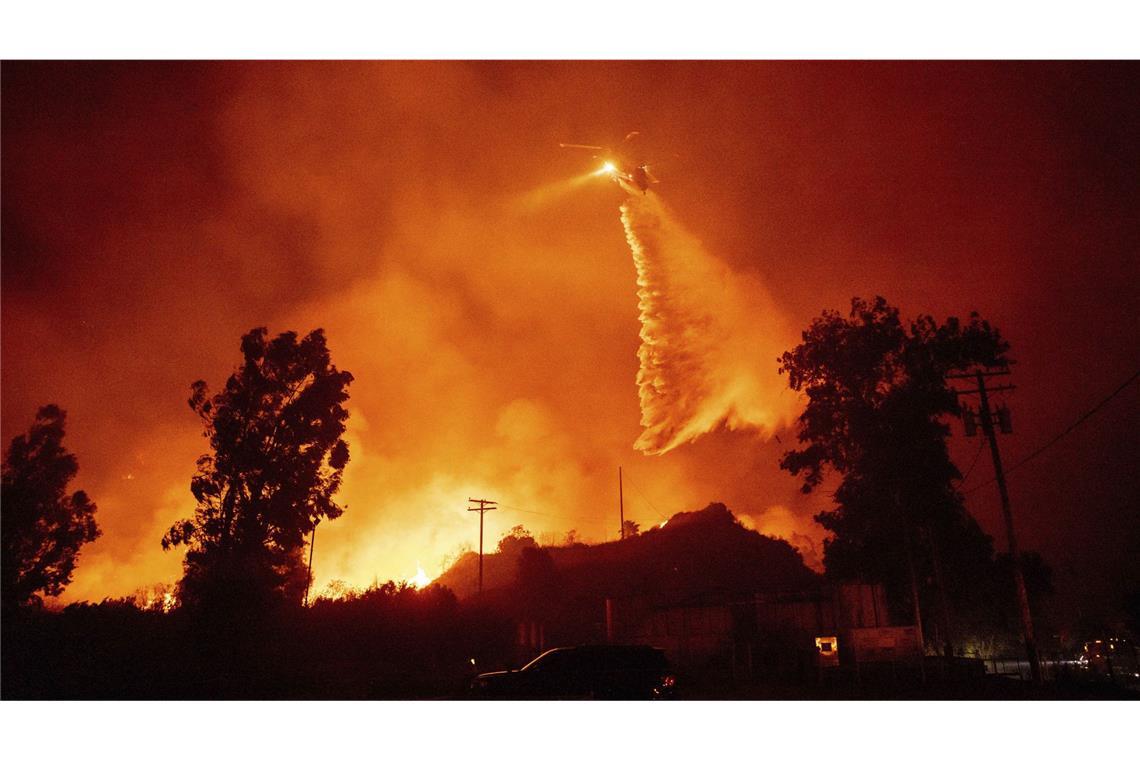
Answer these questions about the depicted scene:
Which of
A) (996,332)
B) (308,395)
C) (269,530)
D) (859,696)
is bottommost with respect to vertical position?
(859,696)

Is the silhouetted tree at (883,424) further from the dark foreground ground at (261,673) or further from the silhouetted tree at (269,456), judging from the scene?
the silhouetted tree at (269,456)

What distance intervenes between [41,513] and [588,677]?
24.3m

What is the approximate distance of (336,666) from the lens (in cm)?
3153

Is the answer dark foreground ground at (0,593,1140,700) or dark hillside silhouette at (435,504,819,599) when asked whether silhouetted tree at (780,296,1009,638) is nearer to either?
dark foreground ground at (0,593,1140,700)

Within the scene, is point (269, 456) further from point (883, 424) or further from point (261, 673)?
point (883, 424)

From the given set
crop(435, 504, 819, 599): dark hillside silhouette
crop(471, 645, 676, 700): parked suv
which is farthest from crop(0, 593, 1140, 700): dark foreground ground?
crop(435, 504, 819, 599): dark hillside silhouette

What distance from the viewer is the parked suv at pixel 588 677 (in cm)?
1909

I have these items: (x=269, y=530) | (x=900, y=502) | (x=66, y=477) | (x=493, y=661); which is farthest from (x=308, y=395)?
(x=900, y=502)

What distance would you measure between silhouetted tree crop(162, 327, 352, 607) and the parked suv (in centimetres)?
1265

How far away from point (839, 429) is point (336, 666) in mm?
24047

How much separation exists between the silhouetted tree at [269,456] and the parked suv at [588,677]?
12.7 m

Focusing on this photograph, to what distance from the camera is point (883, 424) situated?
113 feet

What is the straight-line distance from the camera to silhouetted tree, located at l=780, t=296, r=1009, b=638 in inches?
1336

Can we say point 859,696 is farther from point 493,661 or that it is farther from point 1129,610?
point 1129,610
